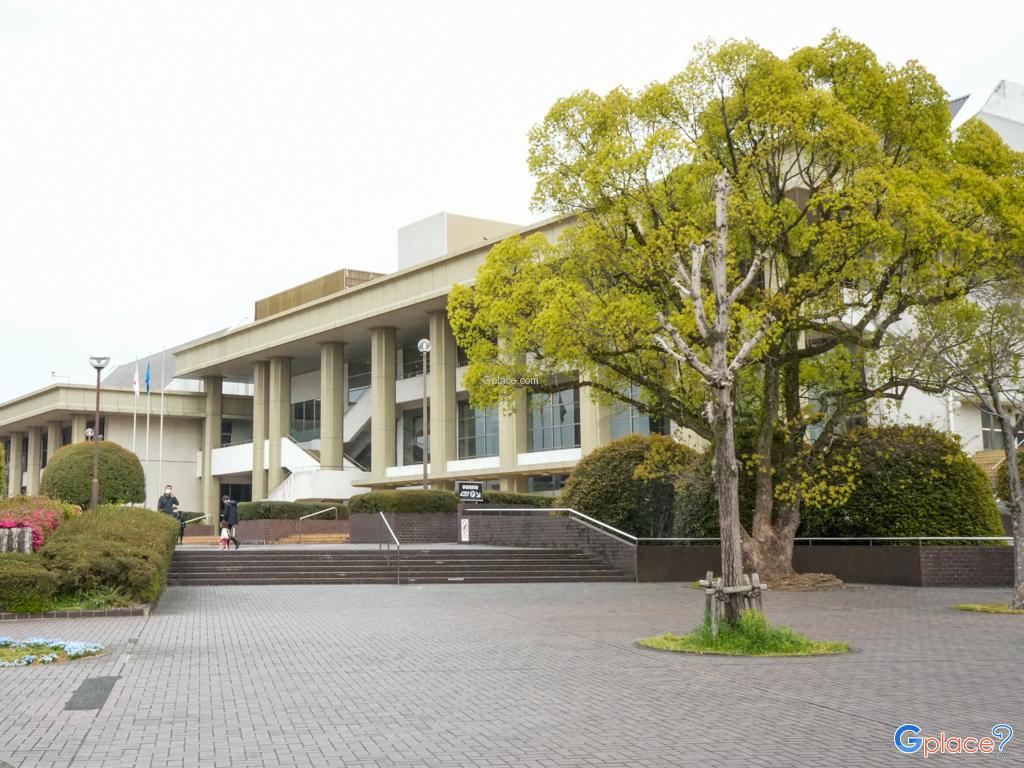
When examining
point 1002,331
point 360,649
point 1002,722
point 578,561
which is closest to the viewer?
point 1002,722

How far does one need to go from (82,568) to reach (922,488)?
1681 cm

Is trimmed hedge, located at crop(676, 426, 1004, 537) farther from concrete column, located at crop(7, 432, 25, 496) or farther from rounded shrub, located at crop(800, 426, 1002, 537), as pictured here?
concrete column, located at crop(7, 432, 25, 496)

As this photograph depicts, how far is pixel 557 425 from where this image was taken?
148 ft

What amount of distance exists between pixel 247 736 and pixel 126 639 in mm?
6215

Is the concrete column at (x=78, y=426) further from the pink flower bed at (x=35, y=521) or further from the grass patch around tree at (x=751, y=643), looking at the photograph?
the grass patch around tree at (x=751, y=643)

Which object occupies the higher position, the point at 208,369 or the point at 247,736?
the point at 208,369

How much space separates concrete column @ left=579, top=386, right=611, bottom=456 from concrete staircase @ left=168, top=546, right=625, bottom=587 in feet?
47.0

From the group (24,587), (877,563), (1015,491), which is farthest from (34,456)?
(1015,491)

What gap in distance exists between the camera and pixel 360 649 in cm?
1202

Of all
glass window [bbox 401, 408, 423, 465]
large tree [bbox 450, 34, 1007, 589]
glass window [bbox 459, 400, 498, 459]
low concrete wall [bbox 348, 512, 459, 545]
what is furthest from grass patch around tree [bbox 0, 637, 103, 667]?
glass window [bbox 401, 408, 423, 465]

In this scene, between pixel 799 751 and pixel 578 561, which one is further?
pixel 578 561

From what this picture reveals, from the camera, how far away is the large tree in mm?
19031

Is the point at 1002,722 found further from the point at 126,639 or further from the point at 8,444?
the point at 8,444

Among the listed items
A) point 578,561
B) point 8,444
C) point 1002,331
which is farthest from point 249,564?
point 8,444
